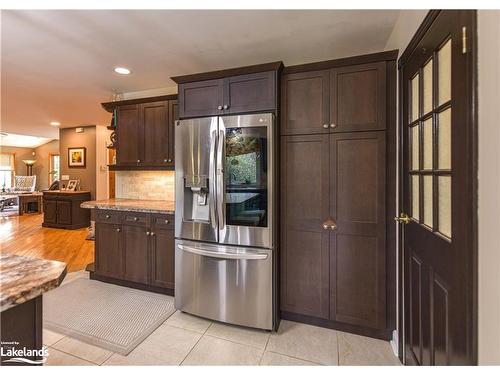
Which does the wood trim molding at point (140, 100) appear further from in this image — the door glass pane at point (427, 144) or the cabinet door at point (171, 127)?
the door glass pane at point (427, 144)

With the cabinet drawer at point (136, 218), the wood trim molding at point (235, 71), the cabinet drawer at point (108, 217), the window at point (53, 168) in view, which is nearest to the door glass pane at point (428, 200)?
the wood trim molding at point (235, 71)

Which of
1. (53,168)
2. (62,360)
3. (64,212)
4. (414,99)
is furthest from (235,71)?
(53,168)

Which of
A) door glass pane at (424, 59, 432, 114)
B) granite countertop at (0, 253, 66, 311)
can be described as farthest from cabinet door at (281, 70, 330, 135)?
granite countertop at (0, 253, 66, 311)

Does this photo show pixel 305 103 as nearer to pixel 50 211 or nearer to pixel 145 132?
pixel 145 132

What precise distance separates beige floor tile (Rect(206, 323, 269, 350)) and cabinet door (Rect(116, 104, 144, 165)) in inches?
83.7

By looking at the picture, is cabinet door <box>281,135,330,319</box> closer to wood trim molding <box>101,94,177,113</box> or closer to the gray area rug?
the gray area rug

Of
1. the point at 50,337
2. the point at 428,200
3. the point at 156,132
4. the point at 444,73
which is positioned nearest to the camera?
the point at 444,73

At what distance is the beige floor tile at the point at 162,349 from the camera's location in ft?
5.73

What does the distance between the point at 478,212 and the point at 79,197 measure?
22.4 feet

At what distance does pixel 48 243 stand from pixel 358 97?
5.57m

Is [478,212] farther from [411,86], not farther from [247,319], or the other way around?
[247,319]

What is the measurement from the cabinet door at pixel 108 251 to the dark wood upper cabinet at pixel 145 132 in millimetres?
789

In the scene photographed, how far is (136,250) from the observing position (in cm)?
279
